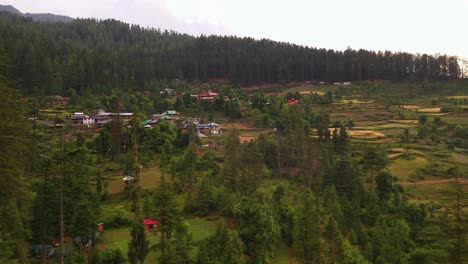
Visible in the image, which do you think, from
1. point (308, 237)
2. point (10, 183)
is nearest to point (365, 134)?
point (308, 237)

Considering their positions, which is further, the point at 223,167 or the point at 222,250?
the point at 223,167

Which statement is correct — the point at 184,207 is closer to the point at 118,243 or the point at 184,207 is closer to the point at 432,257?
the point at 118,243

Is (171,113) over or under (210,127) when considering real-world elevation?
A: over

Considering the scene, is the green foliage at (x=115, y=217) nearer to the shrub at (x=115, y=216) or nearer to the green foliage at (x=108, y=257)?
the shrub at (x=115, y=216)

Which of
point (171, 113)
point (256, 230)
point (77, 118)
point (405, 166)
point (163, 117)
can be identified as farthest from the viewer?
point (171, 113)

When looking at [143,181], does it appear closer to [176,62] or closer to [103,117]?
[103,117]

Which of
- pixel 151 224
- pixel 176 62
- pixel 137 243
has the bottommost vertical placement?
pixel 151 224

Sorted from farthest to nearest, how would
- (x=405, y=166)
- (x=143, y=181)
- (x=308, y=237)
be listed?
1. (x=405, y=166)
2. (x=143, y=181)
3. (x=308, y=237)
